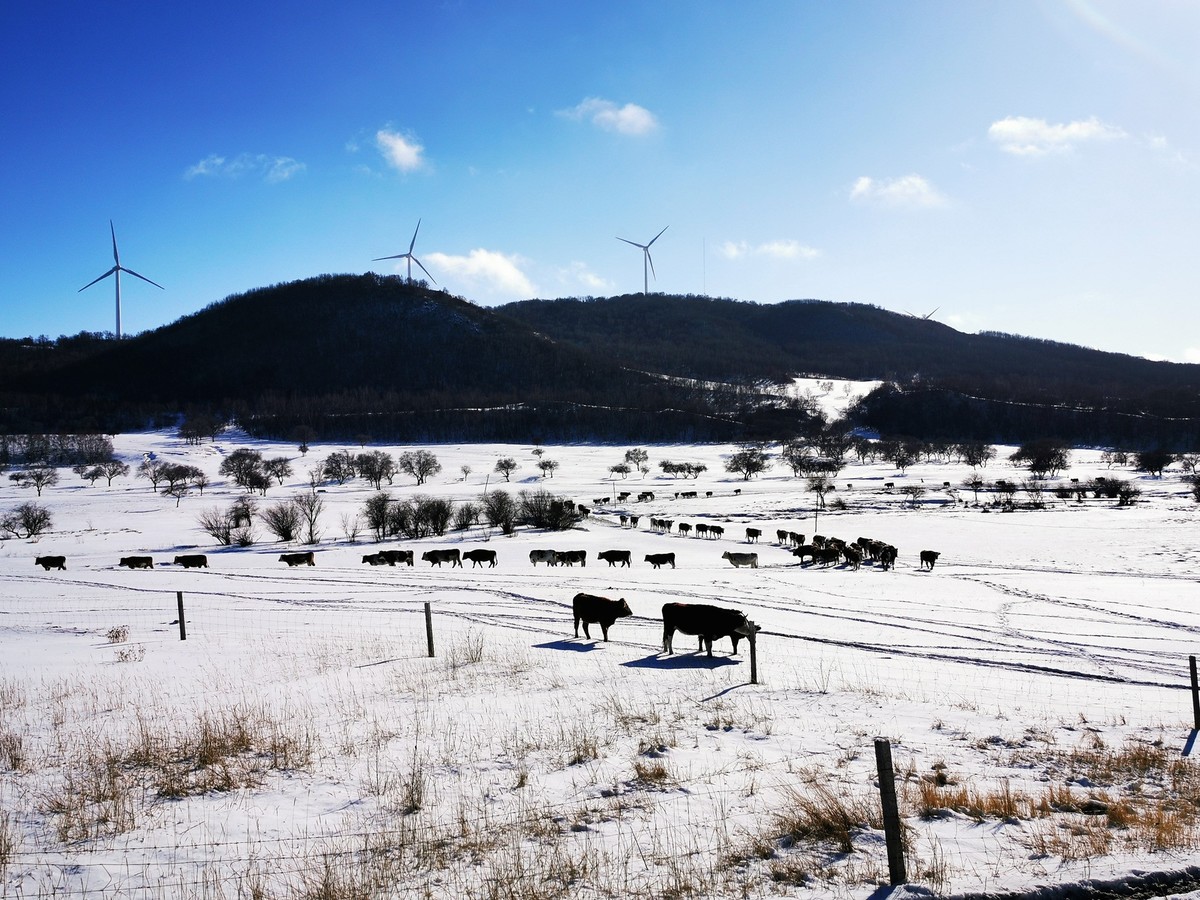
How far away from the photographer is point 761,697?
439 inches

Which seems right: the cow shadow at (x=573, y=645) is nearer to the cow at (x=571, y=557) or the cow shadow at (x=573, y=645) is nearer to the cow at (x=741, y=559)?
the cow at (x=741, y=559)

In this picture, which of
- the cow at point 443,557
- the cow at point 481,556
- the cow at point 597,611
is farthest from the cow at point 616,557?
the cow at point 597,611

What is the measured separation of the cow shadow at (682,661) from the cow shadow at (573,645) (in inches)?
65.4

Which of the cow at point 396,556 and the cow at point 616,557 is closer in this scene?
the cow at point 616,557

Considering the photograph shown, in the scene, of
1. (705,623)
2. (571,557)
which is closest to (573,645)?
(705,623)

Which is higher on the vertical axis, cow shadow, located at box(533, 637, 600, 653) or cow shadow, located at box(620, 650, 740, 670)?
cow shadow, located at box(620, 650, 740, 670)

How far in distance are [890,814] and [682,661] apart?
9.41 meters

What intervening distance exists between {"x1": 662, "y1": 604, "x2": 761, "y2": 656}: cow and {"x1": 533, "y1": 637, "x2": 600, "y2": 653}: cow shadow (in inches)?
71.0

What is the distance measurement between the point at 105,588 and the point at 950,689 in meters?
33.1

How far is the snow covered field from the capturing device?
18.6 feet

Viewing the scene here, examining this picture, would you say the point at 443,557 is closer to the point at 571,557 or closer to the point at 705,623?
the point at 571,557

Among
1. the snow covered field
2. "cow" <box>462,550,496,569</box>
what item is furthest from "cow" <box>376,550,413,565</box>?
the snow covered field

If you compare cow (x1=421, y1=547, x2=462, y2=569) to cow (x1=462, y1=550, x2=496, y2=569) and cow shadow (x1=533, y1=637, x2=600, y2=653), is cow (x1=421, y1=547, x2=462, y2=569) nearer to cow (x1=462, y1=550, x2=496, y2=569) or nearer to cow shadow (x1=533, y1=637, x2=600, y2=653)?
cow (x1=462, y1=550, x2=496, y2=569)

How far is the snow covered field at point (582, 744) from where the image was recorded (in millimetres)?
5684
